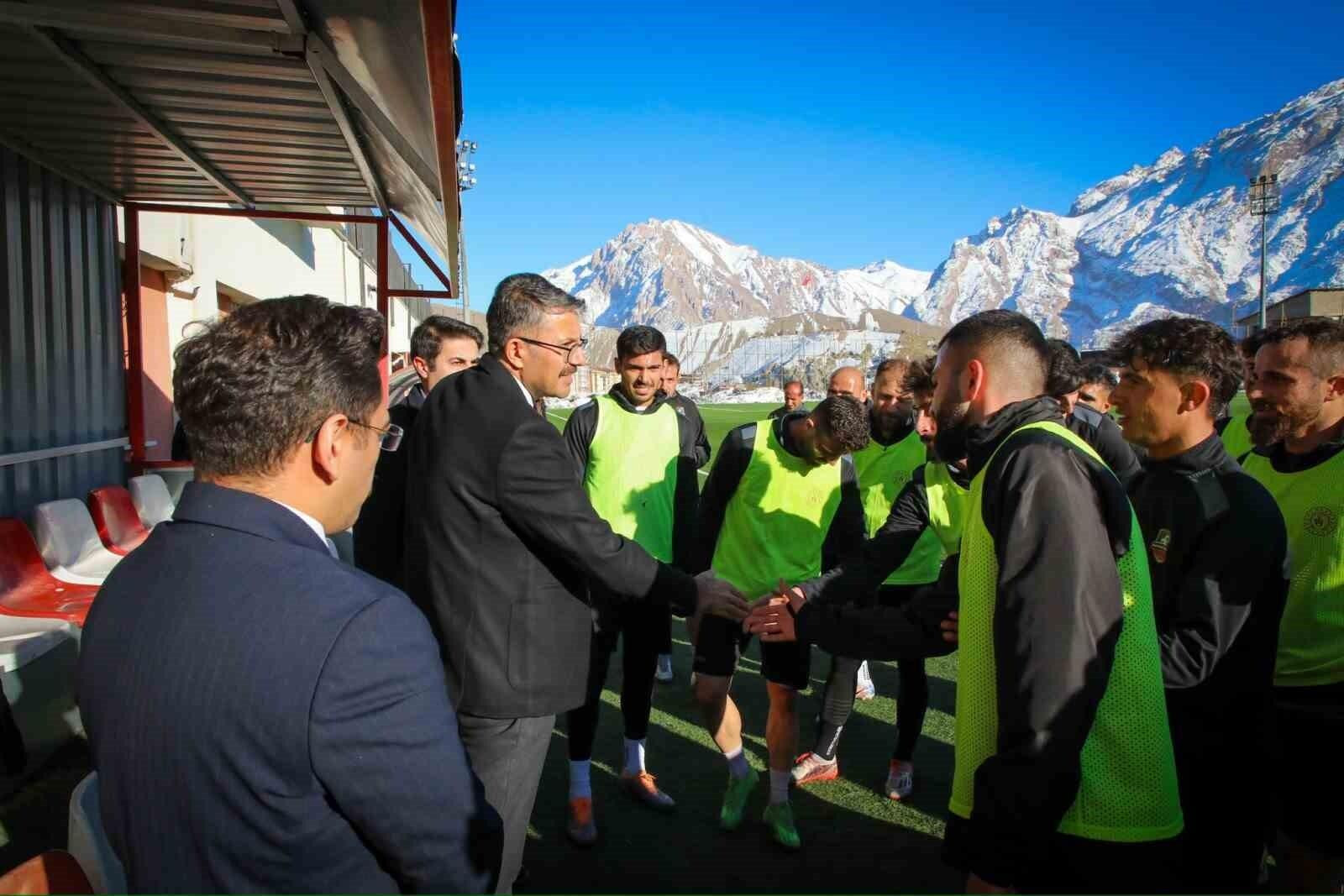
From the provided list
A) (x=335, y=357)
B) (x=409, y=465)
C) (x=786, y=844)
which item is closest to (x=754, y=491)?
(x=786, y=844)

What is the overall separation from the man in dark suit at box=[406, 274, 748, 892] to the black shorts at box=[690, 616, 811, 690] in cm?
134

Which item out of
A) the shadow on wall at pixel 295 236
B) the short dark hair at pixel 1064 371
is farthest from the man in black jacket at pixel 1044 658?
the shadow on wall at pixel 295 236

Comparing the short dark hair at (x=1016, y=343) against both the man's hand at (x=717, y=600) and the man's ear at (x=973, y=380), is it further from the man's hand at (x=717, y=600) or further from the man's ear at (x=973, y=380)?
the man's hand at (x=717, y=600)

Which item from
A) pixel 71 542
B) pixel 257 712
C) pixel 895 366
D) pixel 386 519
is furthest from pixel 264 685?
pixel 71 542

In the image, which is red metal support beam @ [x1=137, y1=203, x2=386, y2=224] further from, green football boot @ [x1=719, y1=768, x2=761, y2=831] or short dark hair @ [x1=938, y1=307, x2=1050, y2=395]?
short dark hair @ [x1=938, y1=307, x2=1050, y2=395]

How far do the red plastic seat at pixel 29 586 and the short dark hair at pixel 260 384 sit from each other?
13.6 ft

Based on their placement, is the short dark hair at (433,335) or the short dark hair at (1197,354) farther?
the short dark hair at (433,335)

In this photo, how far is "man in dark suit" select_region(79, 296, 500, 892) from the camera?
1.06 meters

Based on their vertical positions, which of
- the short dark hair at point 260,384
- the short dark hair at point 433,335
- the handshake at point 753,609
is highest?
the short dark hair at point 433,335

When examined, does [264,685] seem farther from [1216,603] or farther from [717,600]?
[1216,603]

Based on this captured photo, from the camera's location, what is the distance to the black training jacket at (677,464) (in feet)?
14.2

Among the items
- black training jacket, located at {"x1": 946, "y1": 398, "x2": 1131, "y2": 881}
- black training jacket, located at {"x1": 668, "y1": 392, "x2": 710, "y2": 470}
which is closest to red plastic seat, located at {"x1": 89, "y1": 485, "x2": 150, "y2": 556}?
black training jacket, located at {"x1": 668, "y1": 392, "x2": 710, "y2": 470}

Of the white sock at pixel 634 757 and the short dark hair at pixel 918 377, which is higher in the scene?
the short dark hair at pixel 918 377

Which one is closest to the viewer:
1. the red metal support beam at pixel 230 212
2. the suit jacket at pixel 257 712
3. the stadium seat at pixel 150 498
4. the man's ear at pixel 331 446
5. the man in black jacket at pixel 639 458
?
the suit jacket at pixel 257 712
